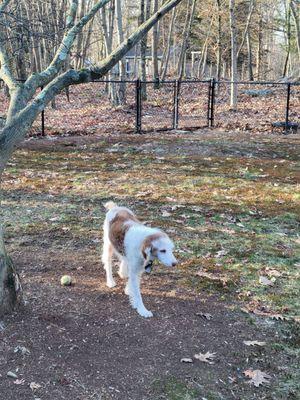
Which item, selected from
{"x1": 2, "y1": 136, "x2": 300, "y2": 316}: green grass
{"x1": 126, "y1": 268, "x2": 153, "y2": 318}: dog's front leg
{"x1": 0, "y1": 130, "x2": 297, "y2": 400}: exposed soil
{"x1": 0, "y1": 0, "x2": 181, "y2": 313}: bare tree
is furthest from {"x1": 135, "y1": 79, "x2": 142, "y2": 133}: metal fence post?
{"x1": 126, "y1": 268, "x2": 153, "y2": 318}: dog's front leg

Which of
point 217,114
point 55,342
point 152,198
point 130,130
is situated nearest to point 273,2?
point 217,114

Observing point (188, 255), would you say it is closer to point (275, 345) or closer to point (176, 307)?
point (176, 307)

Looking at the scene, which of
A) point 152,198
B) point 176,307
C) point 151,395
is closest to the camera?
point 151,395

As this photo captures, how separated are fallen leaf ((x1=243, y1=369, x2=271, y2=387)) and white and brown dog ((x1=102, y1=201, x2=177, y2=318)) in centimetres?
98

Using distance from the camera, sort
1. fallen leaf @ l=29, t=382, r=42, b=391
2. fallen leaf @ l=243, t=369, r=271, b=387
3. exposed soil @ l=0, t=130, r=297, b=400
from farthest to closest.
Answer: fallen leaf @ l=243, t=369, r=271, b=387, exposed soil @ l=0, t=130, r=297, b=400, fallen leaf @ l=29, t=382, r=42, b=391

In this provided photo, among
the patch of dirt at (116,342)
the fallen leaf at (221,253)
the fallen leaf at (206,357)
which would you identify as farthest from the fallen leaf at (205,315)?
the fallen leaf at (221,253)

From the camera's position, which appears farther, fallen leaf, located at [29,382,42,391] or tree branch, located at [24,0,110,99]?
tree branch, located at [24,0,110,99]

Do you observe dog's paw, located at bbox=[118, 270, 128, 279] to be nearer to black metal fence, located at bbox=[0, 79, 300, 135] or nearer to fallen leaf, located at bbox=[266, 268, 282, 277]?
fallen leaf, located at bbox=[266, 268, 282, 277]

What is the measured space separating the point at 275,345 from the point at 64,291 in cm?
197

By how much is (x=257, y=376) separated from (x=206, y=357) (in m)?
0.41

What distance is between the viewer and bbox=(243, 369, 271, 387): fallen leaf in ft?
11.6

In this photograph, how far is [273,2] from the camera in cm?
3441

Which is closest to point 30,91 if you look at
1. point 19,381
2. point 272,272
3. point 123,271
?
point 123,271

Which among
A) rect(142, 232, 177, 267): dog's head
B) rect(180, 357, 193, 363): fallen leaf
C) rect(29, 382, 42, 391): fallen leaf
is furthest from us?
rect(142, 232, 177, 267): dog's head
